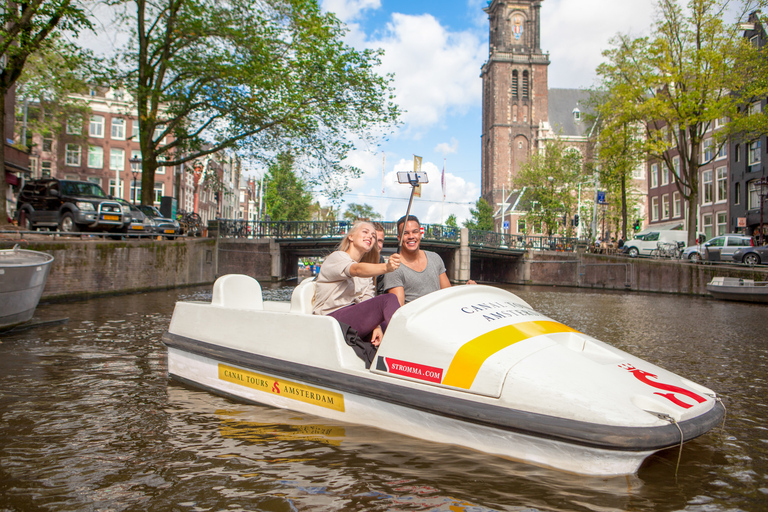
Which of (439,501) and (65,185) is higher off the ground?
(65,185)

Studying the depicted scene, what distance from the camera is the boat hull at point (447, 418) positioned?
2859 millimetres

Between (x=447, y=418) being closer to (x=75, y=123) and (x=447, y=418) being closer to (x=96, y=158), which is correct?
(x=75, y=123)

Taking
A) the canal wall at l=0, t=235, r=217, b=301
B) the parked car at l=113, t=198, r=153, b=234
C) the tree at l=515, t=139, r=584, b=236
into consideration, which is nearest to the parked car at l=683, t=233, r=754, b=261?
the tree at l=515, t=139, r=584, b=236

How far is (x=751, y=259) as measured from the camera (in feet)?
76.0

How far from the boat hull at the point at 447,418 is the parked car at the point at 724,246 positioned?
962 inches

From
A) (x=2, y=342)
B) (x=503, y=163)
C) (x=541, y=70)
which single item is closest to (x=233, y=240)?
(x=2, y=342)

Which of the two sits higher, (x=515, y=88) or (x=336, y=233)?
(x=515, y=88)

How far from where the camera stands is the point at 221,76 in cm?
2031

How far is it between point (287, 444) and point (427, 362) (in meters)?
1.02

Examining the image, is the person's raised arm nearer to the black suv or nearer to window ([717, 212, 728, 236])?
the black suv

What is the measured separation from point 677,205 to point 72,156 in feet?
139

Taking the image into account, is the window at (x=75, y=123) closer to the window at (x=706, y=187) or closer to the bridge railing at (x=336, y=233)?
the bridge railing at (x=336, y=233)

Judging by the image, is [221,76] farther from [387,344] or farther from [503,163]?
[503,163]

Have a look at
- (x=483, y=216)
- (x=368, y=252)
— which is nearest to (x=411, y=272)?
(x=368, y=252)
